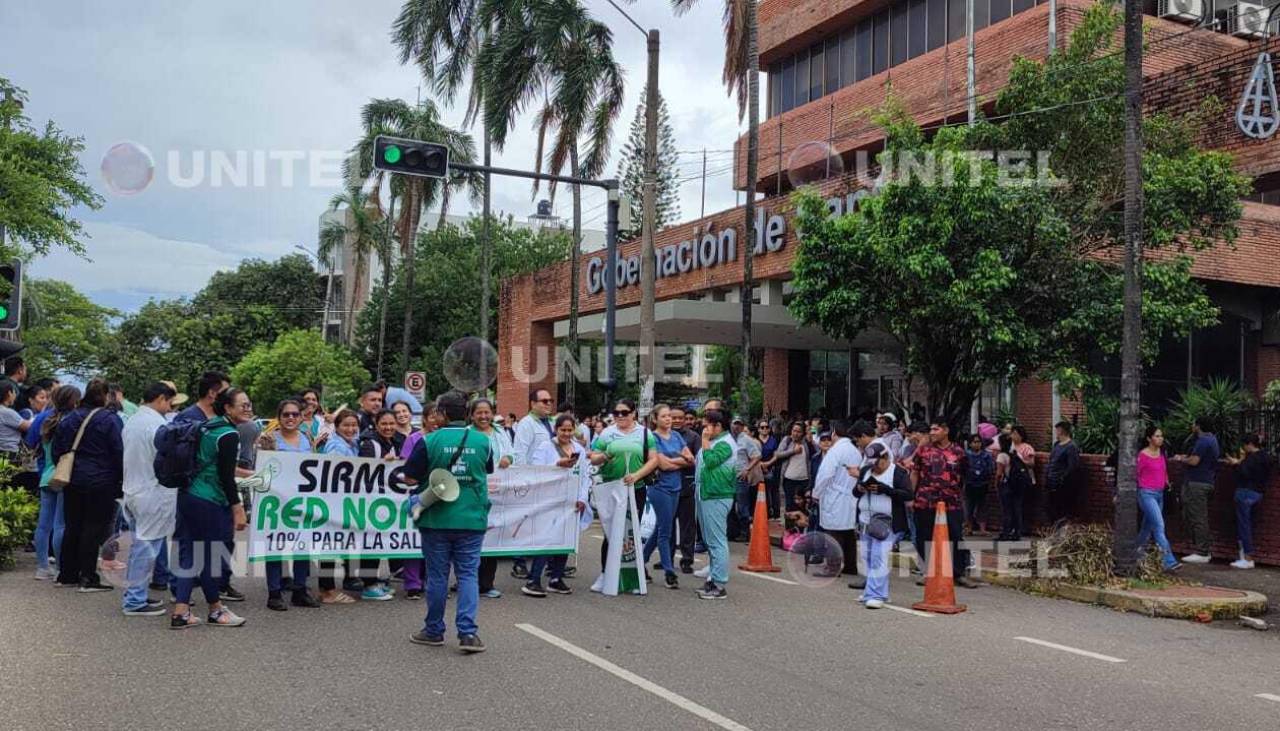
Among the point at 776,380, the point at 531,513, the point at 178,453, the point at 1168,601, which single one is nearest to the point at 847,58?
the point at 776,380

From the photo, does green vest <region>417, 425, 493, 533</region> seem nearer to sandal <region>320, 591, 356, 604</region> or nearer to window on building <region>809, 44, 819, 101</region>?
sandal <region>320, 591, 356, 604</region>

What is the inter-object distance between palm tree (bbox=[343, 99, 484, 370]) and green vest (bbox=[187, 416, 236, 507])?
29498 millimetres

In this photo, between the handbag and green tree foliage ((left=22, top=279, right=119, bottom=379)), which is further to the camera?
green tree foliage ((left=22, top=279, right=119, bottom=379))

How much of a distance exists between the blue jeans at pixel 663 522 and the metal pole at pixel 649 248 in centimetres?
554

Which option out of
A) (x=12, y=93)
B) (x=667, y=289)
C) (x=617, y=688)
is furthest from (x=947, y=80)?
(x=617, y=688)

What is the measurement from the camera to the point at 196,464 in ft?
26.1

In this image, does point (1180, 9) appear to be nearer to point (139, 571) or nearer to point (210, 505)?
point (210, 505)

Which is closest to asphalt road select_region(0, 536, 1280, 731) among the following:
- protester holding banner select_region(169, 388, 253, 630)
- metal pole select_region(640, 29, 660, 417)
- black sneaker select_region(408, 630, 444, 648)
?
black sneaker select_region(408, 630, 444, 648)

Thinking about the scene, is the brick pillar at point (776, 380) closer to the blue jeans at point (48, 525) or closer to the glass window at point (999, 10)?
the glass window at point (999, 10)

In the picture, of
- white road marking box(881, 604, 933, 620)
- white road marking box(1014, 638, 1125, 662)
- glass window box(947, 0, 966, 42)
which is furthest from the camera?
glass window box(947, 0, 966, 42)

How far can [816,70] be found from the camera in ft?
103

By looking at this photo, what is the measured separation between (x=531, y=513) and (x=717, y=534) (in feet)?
5.76

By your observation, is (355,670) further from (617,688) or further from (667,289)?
(667,289)

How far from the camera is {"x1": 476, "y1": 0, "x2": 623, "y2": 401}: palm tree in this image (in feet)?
82.8
